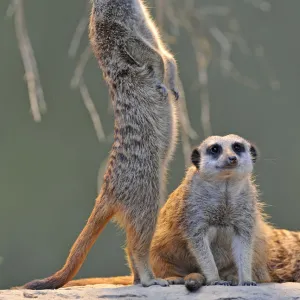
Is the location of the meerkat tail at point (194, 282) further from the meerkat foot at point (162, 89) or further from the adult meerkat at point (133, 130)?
the meerkat foot at point (162, 89)

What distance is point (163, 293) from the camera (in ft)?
9.25

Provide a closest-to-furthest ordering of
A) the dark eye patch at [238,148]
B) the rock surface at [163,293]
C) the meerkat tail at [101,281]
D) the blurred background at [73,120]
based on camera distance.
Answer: the rock surface at [163,293]
the dark eye patch at [238,148]
the meerkat tail at [101,281]
the blurred background at [73,120]

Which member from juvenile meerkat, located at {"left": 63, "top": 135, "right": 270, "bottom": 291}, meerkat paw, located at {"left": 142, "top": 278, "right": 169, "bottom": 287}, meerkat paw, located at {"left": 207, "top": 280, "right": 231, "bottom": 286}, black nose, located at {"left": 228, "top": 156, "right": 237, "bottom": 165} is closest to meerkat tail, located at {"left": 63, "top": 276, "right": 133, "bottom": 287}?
juvenile meerkat, located at {"left": 63, "top": 135, "right": 270, "bottom": 291}

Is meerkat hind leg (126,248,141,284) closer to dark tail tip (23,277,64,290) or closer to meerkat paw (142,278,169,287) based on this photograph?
meerkat paw (142,278,169,287)

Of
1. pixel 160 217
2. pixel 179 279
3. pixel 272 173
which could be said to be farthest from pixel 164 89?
pixel 272 173

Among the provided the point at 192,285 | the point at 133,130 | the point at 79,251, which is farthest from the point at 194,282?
the point at 133,130

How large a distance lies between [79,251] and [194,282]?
390 millimetres

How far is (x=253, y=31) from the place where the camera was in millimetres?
5289

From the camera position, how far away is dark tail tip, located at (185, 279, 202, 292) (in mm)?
2830

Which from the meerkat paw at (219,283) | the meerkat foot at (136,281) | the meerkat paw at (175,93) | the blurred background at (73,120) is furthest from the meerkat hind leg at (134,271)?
the blurred background at (73,120)

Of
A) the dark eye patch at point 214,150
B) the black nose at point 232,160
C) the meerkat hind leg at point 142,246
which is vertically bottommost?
the meerkat hind leg at point 142,246

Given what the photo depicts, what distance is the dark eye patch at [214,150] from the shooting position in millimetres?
2990

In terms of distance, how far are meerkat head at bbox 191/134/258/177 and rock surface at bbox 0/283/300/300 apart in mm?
370

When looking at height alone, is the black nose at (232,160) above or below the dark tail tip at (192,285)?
above
